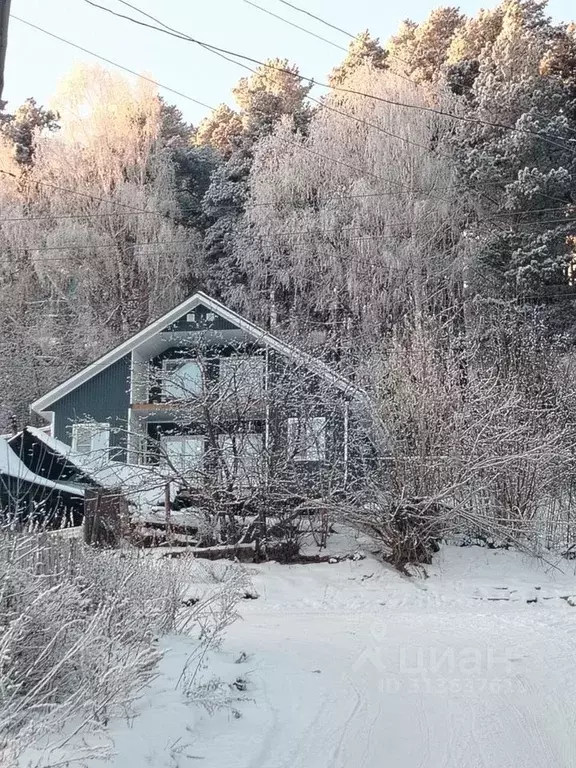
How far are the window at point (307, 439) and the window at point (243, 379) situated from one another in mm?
816

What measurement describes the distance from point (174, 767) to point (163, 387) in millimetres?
9498

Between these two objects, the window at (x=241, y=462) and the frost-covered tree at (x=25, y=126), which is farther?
the frost-covered tree at (x=25, y=126)

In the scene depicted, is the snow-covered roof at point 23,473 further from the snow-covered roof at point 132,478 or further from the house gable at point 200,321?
the house gable at point 200,321

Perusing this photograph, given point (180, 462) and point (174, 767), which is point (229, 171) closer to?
point (180, 462)

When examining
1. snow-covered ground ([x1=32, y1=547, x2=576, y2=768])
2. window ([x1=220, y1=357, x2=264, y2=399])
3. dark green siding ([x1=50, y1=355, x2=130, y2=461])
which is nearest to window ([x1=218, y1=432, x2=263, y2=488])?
window ([x1=220, y1=357, x2=264, y2=399])

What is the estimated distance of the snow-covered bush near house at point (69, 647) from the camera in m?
3.23

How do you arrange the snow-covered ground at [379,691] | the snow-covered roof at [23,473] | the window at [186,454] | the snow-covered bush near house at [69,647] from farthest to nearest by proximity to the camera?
1. the snow-covered roof at [23,473]
2. the window at [186,454]
3. the snow-covered ground at [379,691]
4. the snow-covered bush near house at [69,647]

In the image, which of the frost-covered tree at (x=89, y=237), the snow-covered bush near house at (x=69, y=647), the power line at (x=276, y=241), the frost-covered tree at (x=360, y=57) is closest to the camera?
the snow-covered bush near house at (x=69, y=647)

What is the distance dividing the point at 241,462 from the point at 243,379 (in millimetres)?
1392

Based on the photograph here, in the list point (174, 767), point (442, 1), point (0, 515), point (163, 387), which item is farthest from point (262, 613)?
point (442, 1)

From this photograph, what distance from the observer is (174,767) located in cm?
348

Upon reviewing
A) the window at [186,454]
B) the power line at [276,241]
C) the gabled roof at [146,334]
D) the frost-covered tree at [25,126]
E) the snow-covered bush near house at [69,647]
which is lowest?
the snow-covered bush near house at [69,647]

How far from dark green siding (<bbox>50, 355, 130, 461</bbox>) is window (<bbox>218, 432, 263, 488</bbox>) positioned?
32.8 feet

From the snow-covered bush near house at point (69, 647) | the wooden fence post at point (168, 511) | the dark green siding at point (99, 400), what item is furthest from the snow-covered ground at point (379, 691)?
the dark green siding at point (99, 400)
